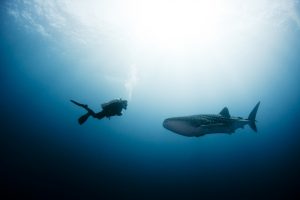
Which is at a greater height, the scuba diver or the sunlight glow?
the sunlight glow

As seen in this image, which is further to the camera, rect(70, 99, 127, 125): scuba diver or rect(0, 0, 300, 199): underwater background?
rect(0, 0, 300, 199): underwater background

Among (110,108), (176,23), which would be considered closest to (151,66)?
(176,23)

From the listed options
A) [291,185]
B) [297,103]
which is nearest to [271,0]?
[291,185]

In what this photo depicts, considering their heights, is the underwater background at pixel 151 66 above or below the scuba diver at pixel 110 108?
above

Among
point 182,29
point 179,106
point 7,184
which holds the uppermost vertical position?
point 179,106

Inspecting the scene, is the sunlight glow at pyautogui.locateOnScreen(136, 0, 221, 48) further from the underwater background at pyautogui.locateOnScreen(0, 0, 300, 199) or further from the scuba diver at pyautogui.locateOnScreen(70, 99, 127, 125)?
the scuba diver at pyautogui.locateOnScreen(70, 99, 127, 125)

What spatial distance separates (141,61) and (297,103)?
244 ft

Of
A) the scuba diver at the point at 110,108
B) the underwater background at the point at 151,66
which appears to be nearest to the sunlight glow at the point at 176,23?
the underwater background at the point at 151,66

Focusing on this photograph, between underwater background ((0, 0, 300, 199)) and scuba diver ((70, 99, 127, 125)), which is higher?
underwater background ((0, 0, 300, 199))

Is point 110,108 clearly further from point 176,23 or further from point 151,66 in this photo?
point 151,66

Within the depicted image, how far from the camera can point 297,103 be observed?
302 ft

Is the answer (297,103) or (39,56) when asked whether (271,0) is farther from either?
(297,103)

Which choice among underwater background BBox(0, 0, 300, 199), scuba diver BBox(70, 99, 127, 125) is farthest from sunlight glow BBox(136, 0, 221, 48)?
scuba diver BBox(70, 99, 127, 125)

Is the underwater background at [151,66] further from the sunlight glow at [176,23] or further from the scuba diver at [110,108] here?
the scuba diver at [110,108]
